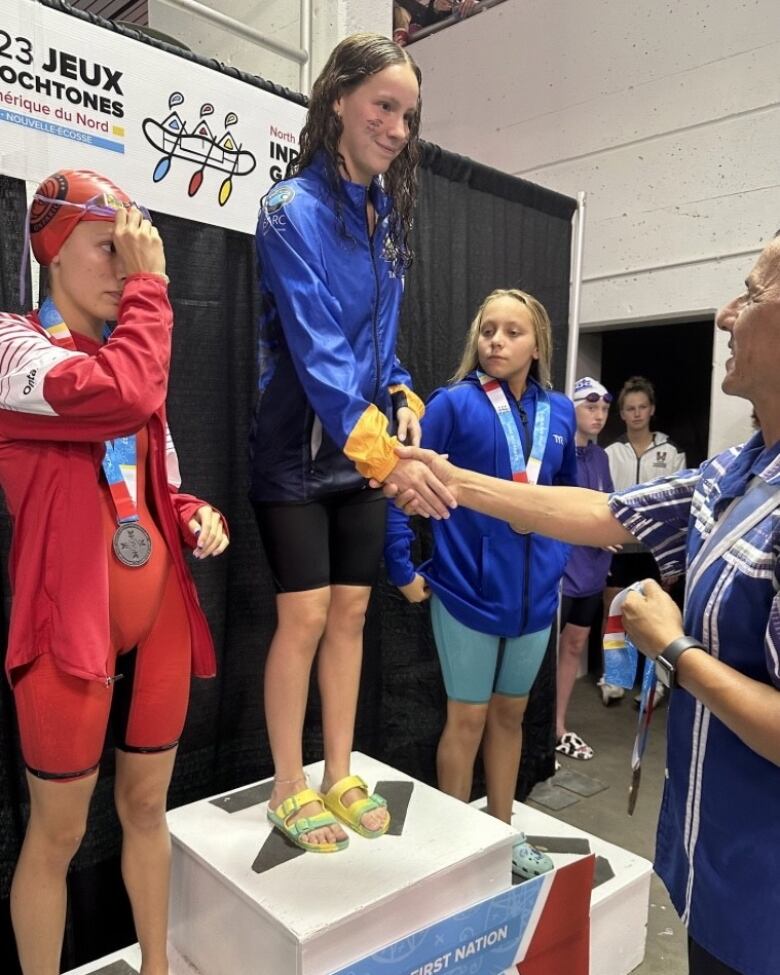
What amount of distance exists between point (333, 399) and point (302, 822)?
87 cm

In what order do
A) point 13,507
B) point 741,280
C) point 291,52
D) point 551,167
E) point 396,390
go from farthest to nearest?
1. point 551,167
2. point 741,280
3. point 291,52
4. point 396,390
5. point 13,507

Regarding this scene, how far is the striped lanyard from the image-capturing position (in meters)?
2.12

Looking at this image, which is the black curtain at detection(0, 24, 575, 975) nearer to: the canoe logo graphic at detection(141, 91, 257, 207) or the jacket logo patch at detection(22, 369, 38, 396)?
the canoe logo graphic at detection(141, 91, 257, 207)

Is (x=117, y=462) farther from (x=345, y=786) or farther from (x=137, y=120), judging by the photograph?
(x=137, y=120)

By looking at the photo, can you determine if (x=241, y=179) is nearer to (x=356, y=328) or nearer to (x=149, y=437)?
(x=356, y=328)

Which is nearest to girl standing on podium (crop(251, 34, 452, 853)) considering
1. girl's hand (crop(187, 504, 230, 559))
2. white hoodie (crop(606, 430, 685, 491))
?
girl's hand (crop(187, 504, 230, 559))

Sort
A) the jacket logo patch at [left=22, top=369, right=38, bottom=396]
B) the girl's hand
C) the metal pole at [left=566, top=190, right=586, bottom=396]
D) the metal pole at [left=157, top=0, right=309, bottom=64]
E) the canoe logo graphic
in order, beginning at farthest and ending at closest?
the metal pole at [left=566, top=190, right=586, bottom=396], the metal pole at [left=157, top=0, right=309, bottom=64], the canoe logo graphic, the girl's hand, the jacket logo patch at [left=22, top=369, right=38, bottom=396]

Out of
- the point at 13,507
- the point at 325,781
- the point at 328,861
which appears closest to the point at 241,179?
the point at 13,507

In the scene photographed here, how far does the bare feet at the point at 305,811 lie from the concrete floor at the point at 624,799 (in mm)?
1053

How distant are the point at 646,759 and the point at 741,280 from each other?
7.31 ft

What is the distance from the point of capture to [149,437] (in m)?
1.36

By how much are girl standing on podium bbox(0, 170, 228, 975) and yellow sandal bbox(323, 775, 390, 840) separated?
1.41 ft

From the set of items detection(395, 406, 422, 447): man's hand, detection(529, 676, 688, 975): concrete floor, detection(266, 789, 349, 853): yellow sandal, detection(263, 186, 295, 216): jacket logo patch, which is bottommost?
detection(529, 676, 688, 975): concrete floor

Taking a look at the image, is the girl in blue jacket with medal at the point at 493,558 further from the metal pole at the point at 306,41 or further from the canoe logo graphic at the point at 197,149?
the metal pole at the point at 306,41
